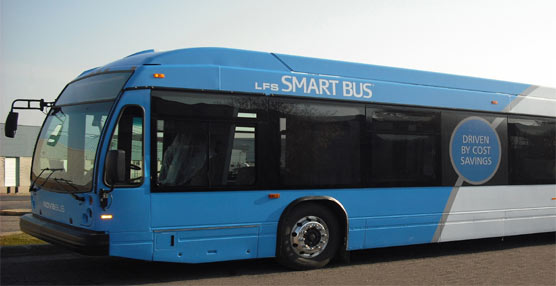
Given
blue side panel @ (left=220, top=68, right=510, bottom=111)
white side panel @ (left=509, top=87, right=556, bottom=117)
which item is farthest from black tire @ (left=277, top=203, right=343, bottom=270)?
white side panel @ (left=509, top=87, right=556, bottom=117)

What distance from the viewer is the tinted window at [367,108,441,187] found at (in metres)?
8.57

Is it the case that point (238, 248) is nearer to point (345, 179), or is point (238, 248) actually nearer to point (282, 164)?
point (282, 164)

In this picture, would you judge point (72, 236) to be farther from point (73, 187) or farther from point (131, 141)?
point (131, 141)

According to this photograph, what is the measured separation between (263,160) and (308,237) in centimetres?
133

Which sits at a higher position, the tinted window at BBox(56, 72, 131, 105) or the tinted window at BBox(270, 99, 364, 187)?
the tinted window at BBox(56, 72, 131, 105)

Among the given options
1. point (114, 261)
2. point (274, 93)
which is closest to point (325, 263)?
point (274, 93)

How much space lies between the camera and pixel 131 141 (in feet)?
22.3

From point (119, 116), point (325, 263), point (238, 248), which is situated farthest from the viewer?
point (325, 263)

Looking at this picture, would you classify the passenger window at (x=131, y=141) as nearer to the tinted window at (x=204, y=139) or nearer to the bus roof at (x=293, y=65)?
the tinted window at (x=204, y=139)

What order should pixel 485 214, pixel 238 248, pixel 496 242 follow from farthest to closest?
pixel 496 242 → pixel 485 214 → pixel 238 248

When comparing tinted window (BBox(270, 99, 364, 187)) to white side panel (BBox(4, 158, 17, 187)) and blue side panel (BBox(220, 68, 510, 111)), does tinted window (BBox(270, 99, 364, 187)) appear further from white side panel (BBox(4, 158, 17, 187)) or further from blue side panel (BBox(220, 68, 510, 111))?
white side panel (BBox(4, 158, 17, 187))

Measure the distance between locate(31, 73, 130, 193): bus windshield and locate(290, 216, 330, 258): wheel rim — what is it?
2.87m

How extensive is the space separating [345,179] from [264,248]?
162 centimetres

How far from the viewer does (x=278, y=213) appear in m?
7.62
